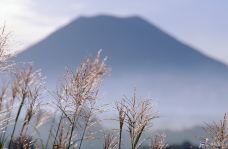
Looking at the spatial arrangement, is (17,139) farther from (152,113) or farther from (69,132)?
(152,113)

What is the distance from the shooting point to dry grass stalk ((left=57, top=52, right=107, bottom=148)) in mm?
8664

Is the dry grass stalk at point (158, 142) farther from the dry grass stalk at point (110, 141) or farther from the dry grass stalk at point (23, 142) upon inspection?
the dry grass stalk at point (23, 142)

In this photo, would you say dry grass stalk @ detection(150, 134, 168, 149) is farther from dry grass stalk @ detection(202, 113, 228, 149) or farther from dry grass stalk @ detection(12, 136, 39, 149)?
dry grass stalk @ detection(12, 136, 39, 149)

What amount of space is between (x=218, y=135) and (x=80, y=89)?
2.37m

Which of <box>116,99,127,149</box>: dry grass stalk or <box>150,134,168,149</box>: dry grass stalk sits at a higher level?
<box>116,99,127,149</box>: dry grass stalk

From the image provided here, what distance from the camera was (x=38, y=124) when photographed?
12086mm

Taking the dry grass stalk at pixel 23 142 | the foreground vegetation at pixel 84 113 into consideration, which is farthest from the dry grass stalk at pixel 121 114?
the dry grass stalk at pixel 23 142

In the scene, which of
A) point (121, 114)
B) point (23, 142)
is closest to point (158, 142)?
point (121, 114)

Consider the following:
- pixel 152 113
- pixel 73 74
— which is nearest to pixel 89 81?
pixel 73 74

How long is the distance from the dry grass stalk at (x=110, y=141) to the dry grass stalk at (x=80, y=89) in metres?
0.73

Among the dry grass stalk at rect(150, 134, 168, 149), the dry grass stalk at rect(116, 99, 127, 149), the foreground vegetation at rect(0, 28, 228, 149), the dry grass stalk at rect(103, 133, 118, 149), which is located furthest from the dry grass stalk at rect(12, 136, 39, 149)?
the dry grass stalk at rect(150, 134, 168, 149)

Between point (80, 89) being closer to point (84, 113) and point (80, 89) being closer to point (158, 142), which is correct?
point (84, 113)

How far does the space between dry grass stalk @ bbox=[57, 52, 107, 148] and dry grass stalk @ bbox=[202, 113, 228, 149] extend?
2.04 meters

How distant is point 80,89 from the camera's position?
8664 millimetres
